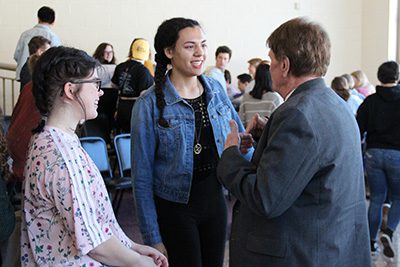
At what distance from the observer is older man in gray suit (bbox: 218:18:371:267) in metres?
1.45

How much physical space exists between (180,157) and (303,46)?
2.18 ft

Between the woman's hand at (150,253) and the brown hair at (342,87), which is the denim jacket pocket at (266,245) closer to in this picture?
the woman's hand at (150,253)

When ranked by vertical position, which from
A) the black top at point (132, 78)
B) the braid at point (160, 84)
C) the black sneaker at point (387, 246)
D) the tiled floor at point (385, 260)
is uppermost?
the braid at point (160, 84)

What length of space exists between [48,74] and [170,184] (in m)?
0.67

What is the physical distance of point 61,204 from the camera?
1359 millimetres

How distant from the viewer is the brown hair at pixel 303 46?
1.52m

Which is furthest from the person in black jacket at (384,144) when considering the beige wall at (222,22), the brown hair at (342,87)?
the beige wall at (222,22)

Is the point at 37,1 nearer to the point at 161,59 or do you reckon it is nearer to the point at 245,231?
the point at 161,59

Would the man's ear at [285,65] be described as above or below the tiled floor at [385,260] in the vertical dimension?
above

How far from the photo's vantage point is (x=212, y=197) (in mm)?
2020

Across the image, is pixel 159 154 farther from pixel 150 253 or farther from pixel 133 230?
pixel 133 230

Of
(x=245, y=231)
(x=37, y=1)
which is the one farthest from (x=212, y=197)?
(x=37, y=1)

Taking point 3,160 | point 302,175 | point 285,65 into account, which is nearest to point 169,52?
point 285,65

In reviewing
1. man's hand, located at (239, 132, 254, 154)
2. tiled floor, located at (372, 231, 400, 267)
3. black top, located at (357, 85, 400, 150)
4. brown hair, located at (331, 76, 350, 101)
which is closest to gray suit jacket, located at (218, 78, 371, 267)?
man's hand, located at (239, 132, 254, 154)
